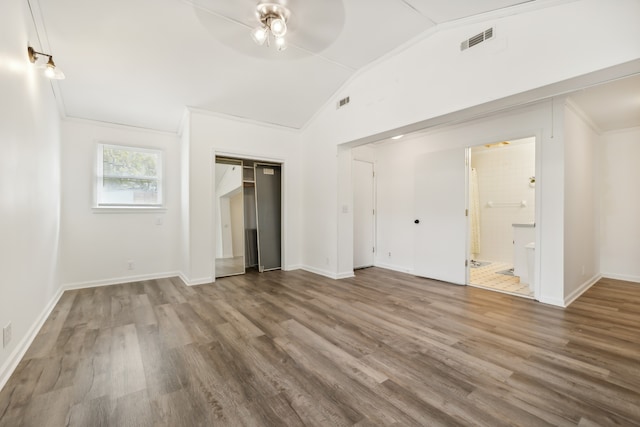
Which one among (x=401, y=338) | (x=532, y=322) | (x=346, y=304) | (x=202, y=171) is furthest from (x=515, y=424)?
(x=202, y=171)

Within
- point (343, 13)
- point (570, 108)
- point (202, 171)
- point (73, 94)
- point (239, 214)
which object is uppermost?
point (343, 13)

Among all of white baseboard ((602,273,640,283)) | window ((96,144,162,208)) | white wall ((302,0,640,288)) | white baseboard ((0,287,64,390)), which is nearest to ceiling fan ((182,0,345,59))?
white wall ((302,0,640,288))

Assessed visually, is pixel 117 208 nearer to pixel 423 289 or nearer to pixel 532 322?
pixel 423 289

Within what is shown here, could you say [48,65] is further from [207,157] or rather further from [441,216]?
[441,216]

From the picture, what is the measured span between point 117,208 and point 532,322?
19.8 ft

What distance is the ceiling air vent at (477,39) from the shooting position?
8.75 ft

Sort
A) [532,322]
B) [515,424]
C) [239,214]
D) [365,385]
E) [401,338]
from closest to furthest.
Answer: [515,424], [365,385], [401,338], [532,322], [239,214]

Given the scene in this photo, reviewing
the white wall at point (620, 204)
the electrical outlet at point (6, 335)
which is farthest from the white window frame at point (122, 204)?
the white wall at point (620, 204)

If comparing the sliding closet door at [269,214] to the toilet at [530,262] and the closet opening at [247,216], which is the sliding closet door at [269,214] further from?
the toilet at [530,262]

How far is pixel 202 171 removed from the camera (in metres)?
4.40

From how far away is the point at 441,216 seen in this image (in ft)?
14.8

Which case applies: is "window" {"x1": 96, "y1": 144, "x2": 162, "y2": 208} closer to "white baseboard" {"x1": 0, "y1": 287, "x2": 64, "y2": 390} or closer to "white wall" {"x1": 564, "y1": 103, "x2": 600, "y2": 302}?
"white baseboard" {"x1": 0, "y1": 287, "x2": 64, "y2": 390}

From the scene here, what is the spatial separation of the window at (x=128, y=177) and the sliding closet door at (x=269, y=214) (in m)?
1.82

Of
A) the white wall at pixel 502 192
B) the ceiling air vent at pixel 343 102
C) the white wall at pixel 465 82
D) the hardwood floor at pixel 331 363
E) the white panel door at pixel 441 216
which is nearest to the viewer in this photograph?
the hardwood floor at pixel 331 363
